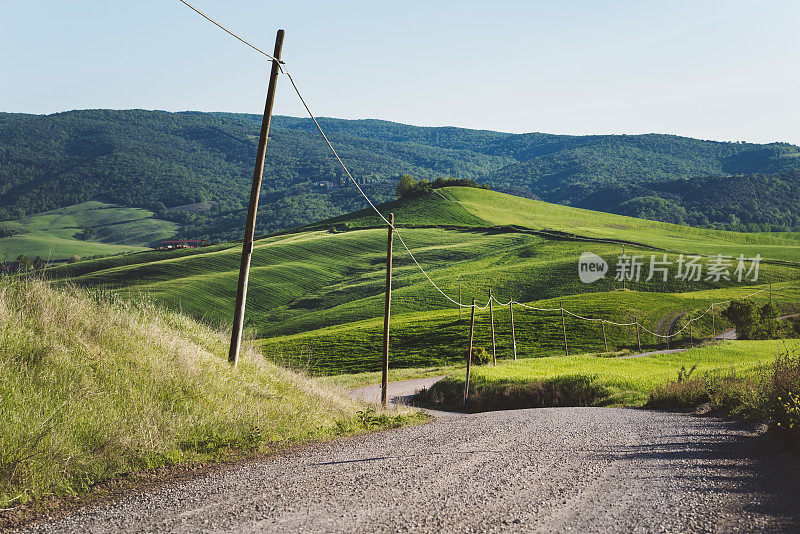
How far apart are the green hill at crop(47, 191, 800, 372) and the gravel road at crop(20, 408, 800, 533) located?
3902cm

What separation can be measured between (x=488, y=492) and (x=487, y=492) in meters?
0.01

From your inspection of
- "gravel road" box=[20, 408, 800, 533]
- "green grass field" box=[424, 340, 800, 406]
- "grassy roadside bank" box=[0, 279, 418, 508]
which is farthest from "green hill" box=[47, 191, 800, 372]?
"gravel road" box=[20, 408, 800, 533]

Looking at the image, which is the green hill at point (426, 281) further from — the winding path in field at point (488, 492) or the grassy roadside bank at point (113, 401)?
the winding path in field at point (488, 492)

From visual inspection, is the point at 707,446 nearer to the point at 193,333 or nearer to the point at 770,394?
the point at 770,394

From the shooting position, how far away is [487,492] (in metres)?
7.70

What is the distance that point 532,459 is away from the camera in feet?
32.8

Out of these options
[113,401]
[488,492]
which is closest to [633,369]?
[488,492]

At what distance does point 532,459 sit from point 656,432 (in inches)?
194

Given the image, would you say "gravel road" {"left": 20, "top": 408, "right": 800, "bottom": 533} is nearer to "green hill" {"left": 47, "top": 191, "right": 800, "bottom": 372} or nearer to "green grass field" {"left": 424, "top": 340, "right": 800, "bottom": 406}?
"green grass field" {"left": 424, "top": 340, "right": 800, "bottom": 406}

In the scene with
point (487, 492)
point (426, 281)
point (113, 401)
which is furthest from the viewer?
point (426, 281)

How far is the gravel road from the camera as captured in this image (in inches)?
255

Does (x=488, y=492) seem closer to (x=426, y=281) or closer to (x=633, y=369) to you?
(x=633, y=369)

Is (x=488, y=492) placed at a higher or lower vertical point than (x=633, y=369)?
higher

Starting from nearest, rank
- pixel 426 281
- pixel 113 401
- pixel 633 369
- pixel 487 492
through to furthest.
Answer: pixel 487 492
pixel 113 401
pixel 633 369
pixel 426 281
